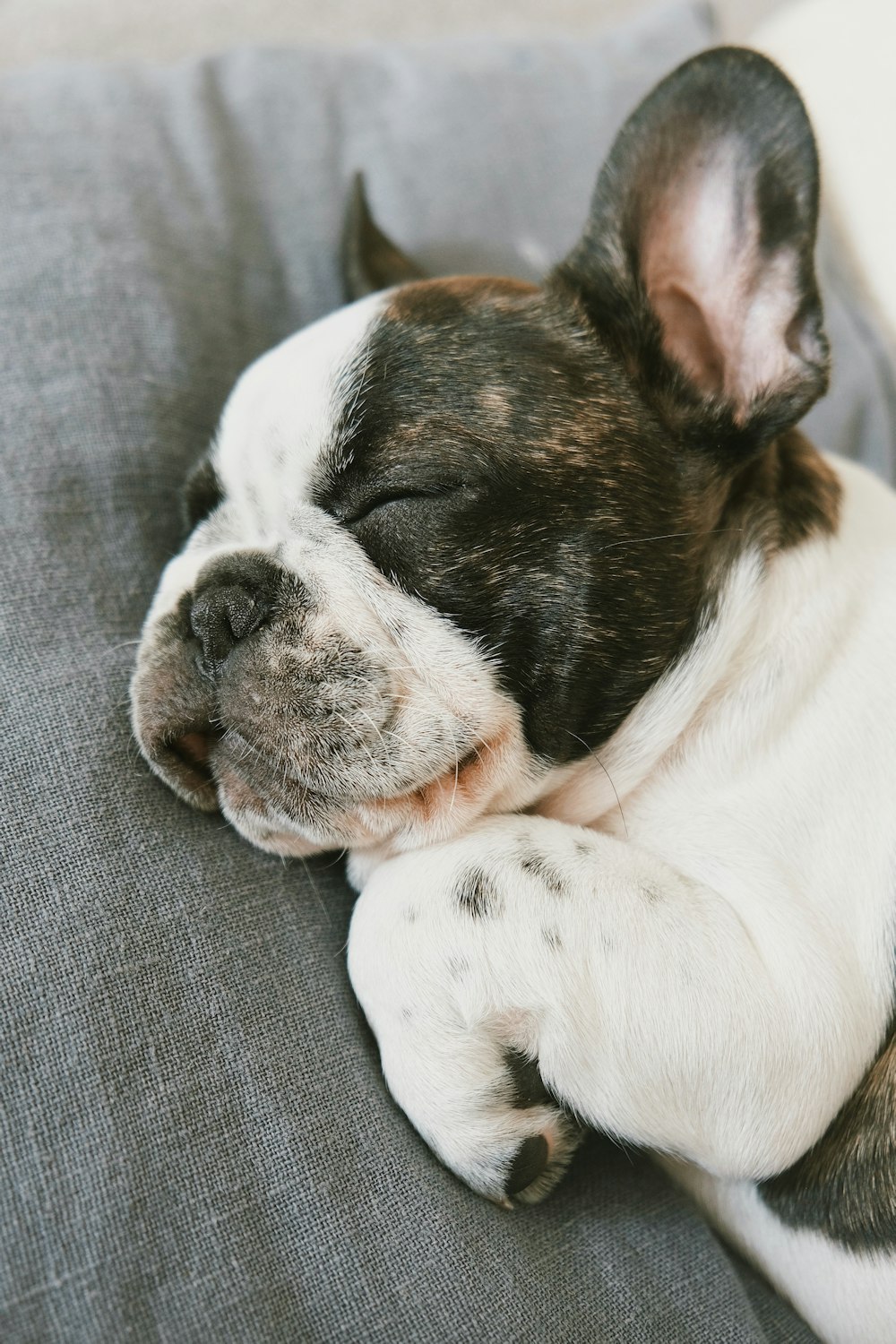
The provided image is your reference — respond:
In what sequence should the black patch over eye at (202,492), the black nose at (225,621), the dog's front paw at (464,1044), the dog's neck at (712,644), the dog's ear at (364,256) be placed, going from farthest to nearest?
the dog's ear at (364,256) < the black patch over eye at (202,492) < the dog's neck at (712,644) < the black nose at (225,621) < the dog's front paw at (464,1044)

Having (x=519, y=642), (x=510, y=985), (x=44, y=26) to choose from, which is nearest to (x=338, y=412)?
(x=519, y=642)

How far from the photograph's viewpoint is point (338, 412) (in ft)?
4.74

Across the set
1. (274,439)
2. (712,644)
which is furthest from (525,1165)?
(274,439)

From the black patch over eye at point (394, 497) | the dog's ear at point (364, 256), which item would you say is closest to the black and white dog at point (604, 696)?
the black patch over eye at point (394, 497)

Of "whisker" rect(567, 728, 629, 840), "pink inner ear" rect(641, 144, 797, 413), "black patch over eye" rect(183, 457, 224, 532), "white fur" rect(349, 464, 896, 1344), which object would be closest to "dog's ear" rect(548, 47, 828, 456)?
"pink inner ear" rect(641, 144, 797, 413)

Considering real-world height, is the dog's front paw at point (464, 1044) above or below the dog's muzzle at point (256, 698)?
below

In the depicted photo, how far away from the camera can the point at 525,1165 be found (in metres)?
1.29

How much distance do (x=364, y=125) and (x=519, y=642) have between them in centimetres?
161

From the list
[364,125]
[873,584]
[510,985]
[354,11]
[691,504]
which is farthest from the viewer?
[354,11]

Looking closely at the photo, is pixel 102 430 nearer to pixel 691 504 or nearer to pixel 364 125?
pixel 691 504

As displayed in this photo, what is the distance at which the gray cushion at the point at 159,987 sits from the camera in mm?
1112

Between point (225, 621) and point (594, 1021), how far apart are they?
716 mm

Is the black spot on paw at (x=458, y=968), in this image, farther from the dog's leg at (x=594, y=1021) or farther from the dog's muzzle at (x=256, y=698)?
the dog's muzzle at (x=256, y=698)

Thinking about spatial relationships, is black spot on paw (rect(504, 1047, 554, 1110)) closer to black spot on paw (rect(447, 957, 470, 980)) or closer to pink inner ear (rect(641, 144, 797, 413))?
black spot on paw (rect(447, 957, 470, 980))
